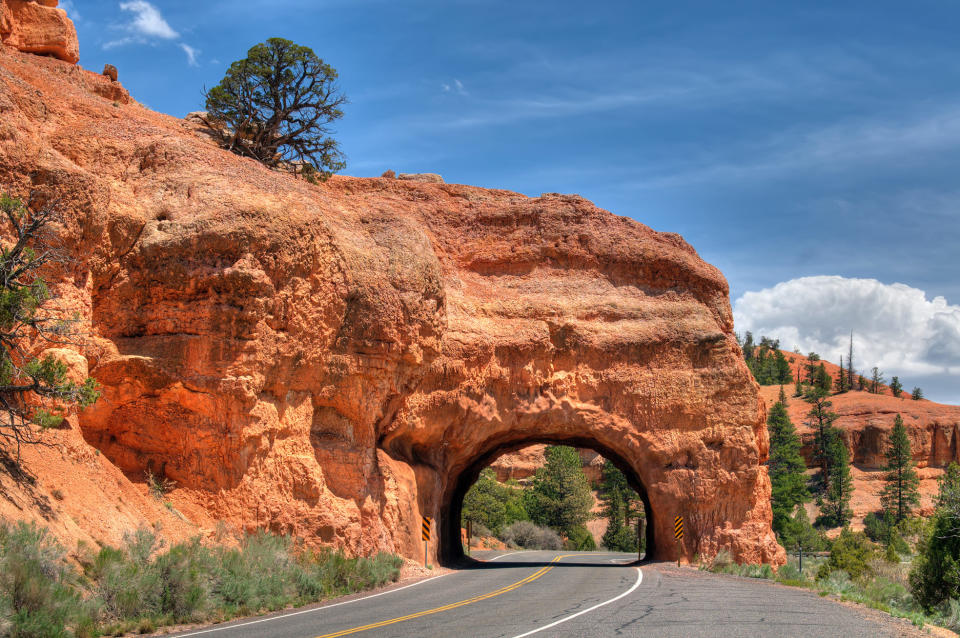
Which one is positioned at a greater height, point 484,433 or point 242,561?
point 484,433

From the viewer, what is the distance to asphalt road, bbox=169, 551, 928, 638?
11.3m

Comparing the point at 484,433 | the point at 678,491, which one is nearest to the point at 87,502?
the point at 484,433

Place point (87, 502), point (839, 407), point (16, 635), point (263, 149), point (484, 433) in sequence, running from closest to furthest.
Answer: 1. point (16, 635)
2. point (87, 502)
3. point (484, 433)
4. point (263, 149)
5. point (839, 407)

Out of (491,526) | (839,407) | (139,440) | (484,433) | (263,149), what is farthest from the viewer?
(839,407)

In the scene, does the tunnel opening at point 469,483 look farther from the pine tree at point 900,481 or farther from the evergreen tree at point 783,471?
the pine tree at point 900,481

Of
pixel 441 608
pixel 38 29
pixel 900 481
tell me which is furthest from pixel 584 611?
pixel 900 481

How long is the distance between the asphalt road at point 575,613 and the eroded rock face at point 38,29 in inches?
695

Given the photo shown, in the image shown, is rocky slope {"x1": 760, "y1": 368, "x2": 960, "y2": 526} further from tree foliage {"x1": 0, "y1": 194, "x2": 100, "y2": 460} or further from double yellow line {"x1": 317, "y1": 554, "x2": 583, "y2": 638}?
tree foliage {"x1": 0, "y1": 194, "x2": 100, "y2": 460}

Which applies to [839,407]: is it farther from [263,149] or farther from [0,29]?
[0,29]

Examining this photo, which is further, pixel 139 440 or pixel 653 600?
pixel 139 440

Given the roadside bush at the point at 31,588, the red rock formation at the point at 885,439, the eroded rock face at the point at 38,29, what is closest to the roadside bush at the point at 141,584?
the roadside bush at the point at 31,588

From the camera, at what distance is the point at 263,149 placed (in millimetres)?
29016

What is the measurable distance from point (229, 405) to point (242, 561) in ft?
13.6

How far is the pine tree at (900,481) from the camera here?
61594mm
